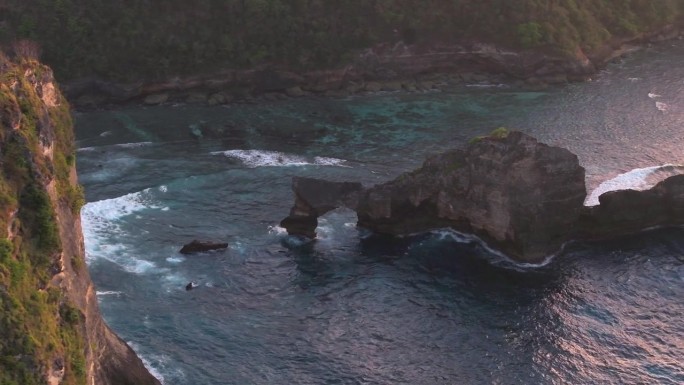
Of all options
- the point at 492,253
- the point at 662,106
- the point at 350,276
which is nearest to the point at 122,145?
the point at 350,276

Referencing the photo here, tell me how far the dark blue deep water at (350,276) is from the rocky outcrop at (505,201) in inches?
55.3

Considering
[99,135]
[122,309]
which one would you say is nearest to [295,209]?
[122,309]

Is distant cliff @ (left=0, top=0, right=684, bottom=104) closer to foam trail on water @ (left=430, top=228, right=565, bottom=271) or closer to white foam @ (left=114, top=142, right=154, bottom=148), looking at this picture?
white foam @ (left=114, top=142, right=154, bottom=148)

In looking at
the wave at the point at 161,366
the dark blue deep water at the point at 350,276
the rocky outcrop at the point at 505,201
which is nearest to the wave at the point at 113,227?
the dark blue deep water at the point at 350,276

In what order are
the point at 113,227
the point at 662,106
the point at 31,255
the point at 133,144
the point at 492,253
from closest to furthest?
the point at 31,255
the point at 492,253
the point at 113,227
the point at 133,144
the point at 662,106

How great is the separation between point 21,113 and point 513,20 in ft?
266

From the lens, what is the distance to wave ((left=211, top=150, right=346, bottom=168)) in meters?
78.1

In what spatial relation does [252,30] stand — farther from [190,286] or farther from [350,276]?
[190,286]

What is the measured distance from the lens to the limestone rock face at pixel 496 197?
5819 cm

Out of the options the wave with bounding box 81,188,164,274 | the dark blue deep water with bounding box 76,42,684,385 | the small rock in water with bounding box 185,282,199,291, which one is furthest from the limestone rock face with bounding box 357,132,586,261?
the wave with bounding box 81,188,164,274

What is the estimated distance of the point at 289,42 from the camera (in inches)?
4085

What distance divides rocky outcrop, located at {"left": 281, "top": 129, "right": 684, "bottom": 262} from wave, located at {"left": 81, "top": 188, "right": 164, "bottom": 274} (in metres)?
12.8

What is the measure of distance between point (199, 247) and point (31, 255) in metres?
29.0

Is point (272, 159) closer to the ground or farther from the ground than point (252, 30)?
closer to the ground
